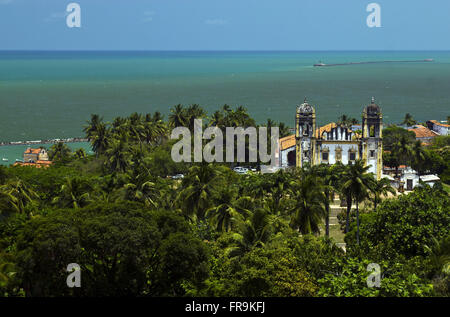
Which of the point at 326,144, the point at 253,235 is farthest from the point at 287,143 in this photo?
the point at 253,235

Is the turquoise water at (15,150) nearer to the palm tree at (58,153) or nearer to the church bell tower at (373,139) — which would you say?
the palm tree at (58,153)

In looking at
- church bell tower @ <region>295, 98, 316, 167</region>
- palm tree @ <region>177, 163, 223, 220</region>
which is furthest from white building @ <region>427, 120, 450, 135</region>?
palm tree @ <region>177, 163, 223, 220</region>

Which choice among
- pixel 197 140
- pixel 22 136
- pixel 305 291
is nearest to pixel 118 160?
pixel 197 140

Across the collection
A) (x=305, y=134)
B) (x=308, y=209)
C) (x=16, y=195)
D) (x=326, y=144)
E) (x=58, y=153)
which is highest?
(x=305, y=134)

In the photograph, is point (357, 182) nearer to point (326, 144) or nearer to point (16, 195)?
point (16, 195)

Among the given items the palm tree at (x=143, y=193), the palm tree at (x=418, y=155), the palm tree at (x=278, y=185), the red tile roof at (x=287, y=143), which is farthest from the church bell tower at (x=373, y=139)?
the palm tree at (x=143, y=193)

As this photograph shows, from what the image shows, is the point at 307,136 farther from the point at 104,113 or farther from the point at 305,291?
the point at 104,113
